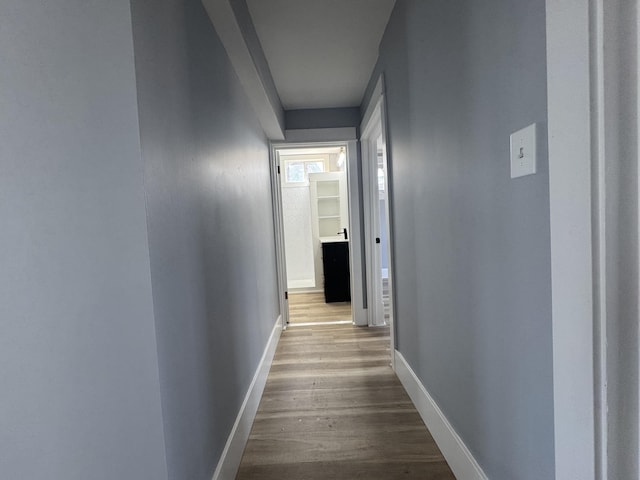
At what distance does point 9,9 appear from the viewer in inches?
23.6

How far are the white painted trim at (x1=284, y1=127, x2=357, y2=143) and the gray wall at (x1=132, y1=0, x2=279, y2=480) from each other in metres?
1.55

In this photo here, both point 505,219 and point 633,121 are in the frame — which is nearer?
point 633,121

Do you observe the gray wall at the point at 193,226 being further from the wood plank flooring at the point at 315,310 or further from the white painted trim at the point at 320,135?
the wood plank flooring at the point at 315,310

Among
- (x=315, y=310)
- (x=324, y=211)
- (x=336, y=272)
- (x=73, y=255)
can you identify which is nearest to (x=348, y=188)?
(x=336, y=272)

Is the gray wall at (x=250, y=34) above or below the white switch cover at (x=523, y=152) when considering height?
above

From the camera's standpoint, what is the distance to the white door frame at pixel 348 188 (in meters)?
3.47

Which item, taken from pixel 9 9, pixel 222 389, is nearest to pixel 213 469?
pixel 222 389

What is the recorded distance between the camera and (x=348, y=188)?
3521 millimetres

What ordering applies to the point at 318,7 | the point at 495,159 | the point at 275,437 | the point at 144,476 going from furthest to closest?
the point at 318,7
the point at 275,437
the point at 495,159
the point at 144,476

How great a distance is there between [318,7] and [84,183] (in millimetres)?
1721

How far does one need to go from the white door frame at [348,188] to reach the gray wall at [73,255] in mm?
2640

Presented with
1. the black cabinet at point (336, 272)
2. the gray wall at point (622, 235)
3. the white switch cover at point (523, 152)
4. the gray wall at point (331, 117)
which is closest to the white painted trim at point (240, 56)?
the gray wall at point (331, 117)

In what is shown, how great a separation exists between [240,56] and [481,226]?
1.46 m

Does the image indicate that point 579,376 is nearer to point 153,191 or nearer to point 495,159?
point 495,159
